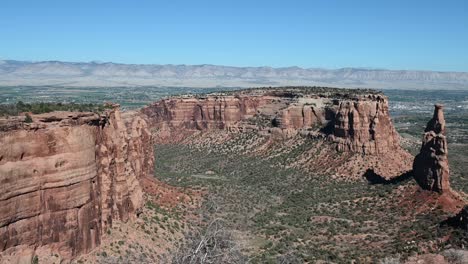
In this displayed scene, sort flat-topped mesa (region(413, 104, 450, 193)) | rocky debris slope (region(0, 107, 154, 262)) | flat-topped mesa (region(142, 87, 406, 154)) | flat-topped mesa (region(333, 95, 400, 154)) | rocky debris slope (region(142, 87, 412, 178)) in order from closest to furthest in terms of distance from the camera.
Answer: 1. rocky debris slope (region(0, 107, 154, 262))
2. flat-topped mesa (region(413, 104, 450, 193))
3. flat-topped mesa (region(333, 95, 400, 154))
4. rocky debris slope (region(142, 87, 412, 178))
5. flat-topped mesa (region(142, 87, 406, 154))

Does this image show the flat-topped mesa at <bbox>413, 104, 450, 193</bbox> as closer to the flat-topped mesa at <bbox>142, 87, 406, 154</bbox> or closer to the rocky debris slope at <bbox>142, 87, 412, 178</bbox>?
the rocky debris slope at <bbox>142, 87, 412, 178</bbox>

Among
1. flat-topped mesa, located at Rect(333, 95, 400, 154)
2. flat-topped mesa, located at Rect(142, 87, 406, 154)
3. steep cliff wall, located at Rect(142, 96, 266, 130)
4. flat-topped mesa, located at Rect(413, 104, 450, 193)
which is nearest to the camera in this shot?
flat-topped mesa, located at Rect(413, 104, 450, 193)

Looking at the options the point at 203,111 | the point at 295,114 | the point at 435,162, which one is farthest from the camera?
the point at 203,111

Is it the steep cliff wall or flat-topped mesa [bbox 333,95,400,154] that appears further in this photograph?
the steep cliff wall

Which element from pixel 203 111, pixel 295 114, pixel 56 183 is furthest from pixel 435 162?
pixel 203 111

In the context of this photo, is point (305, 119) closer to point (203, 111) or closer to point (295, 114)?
point (295, 114)

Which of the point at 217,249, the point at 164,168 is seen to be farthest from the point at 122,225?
the point at 164,168

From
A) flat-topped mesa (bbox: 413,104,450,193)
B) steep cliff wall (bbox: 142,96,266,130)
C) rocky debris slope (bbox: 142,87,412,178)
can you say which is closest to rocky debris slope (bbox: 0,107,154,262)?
flat-topped mesa (bbox: 413,104,450,193)
